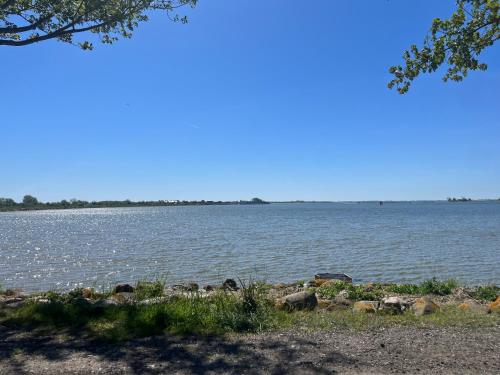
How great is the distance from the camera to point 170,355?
6.11 m

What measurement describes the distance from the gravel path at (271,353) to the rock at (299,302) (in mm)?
2460

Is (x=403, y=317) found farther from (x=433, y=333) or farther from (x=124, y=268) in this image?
(x=124, y=268)

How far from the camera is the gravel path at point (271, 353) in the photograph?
556cm

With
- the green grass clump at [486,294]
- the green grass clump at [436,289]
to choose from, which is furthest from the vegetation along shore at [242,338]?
the green grass clump at [436,289]

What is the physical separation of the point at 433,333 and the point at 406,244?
27.6m

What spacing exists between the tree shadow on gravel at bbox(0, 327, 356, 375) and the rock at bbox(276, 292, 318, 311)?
8.81 ft

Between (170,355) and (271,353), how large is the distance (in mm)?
1354

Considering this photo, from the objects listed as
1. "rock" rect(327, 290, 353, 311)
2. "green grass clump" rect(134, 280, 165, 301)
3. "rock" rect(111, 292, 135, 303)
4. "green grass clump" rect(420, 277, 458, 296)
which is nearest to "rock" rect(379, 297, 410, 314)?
"rock" rect(327, 290, 353, 311)

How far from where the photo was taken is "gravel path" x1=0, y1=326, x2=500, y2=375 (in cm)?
556

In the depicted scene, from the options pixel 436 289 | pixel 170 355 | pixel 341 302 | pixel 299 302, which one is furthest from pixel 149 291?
pixel 436 289

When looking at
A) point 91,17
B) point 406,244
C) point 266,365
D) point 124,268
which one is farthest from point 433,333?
A: point 406,244

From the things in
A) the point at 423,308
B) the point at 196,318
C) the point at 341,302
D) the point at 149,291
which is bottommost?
the point at 341,302

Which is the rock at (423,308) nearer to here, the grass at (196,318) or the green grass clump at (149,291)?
the grass at (196,318)

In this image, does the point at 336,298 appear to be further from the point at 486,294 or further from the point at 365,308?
the point at 486,294
